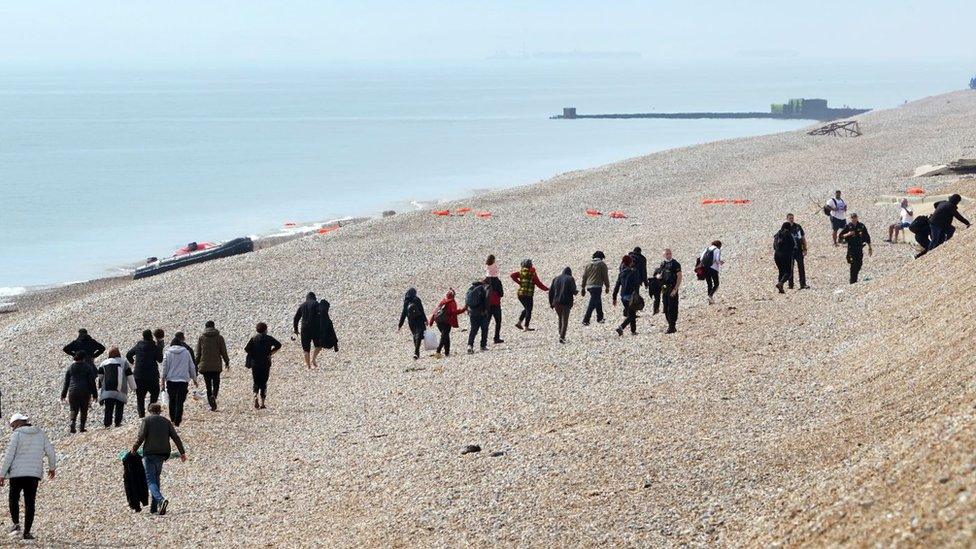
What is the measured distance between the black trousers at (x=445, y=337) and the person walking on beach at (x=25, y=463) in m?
9.12

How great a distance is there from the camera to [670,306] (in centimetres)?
2012

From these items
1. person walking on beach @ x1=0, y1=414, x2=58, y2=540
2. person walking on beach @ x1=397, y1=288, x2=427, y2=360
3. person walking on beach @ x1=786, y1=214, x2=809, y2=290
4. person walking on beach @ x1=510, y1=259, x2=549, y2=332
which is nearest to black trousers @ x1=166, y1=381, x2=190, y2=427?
person walking on beach @ x1=0, y1=414, x2=58, y2=540

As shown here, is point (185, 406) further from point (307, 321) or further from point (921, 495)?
point (921, 495)

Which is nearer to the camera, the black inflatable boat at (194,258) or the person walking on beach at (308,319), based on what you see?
the person walking on beach at (308,319)

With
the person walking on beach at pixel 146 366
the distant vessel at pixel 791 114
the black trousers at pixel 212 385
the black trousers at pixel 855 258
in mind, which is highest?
the distant vessel at pixel 791 114

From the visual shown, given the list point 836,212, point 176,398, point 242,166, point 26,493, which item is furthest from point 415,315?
point 242,166

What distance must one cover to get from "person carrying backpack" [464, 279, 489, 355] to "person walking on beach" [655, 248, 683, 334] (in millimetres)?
2925

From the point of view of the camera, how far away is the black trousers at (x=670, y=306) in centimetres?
1991

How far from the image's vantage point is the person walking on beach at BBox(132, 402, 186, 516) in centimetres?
1331

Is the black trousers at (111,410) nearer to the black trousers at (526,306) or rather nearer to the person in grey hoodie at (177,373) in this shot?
the person in grey hoodie at (177,373)

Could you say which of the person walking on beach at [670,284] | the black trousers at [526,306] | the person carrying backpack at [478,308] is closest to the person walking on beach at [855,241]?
the person walking on beach at [670,284]

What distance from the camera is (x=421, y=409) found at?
57.4ft

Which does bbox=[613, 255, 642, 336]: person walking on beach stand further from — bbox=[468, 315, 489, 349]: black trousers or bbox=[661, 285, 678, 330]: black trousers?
bbox=[468, 315, 489, 349]: black trousers

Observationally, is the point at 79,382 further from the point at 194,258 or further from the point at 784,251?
the point at 194,258
